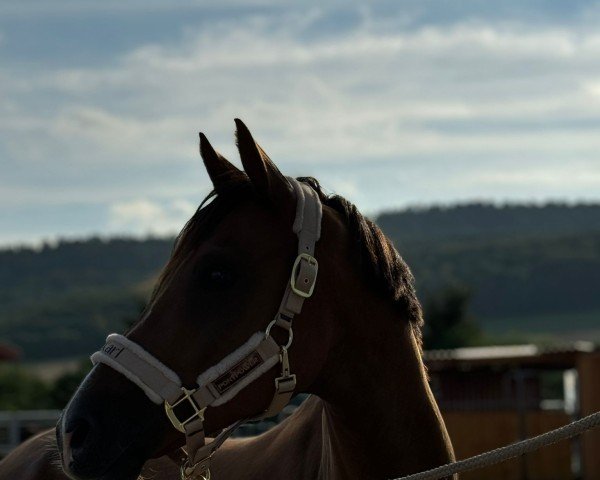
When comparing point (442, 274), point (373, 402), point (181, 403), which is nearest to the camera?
point (181, 403)

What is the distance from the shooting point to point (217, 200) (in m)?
3.41

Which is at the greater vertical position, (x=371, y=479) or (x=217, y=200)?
(x=217, y=200)

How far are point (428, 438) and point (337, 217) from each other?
0.81m

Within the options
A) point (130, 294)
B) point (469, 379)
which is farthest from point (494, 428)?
point (130, 294)

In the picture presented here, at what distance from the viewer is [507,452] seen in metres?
3.25

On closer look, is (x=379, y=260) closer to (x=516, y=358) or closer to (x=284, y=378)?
(x=284, y=378)

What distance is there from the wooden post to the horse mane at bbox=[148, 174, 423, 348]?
14065 millimetres

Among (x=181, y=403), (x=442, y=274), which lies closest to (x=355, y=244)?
(x=181, y=403)

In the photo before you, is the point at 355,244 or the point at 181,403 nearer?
the point at 181,403

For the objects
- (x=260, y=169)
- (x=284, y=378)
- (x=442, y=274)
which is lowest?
(x=442, y=274)

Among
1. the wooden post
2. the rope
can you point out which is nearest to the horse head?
the rope

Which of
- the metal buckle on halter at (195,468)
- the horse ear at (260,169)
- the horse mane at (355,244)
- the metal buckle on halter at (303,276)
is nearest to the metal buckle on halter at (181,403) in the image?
the metal buckle on halter at (195,468)

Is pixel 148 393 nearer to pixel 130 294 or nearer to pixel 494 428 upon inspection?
pixel 494 428

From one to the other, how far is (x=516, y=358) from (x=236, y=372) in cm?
1667
